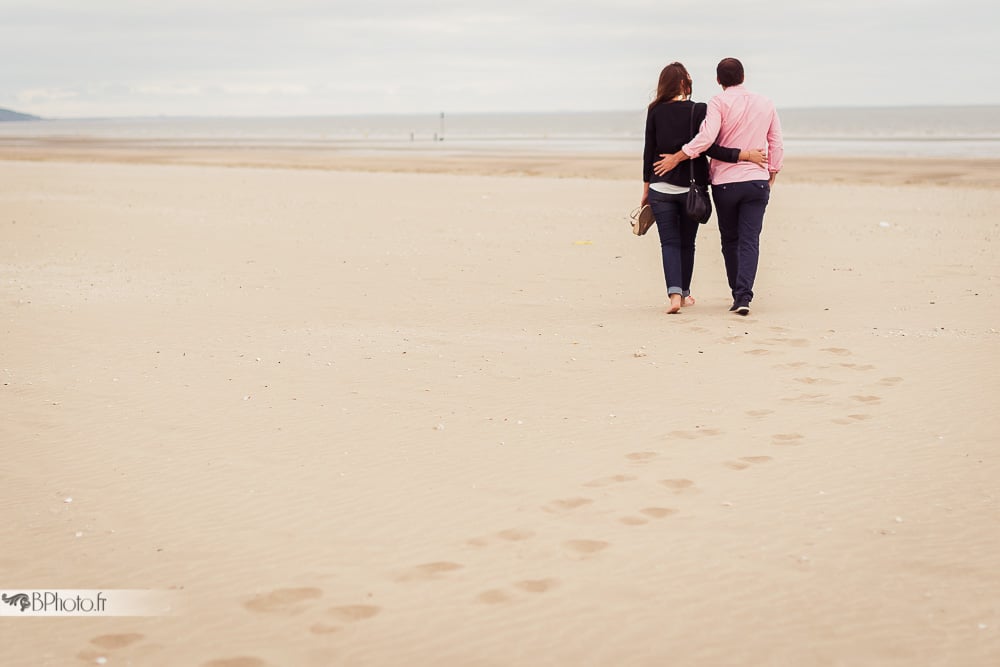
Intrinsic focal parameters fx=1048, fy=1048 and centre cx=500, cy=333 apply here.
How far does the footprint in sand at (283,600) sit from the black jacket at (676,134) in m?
4.99

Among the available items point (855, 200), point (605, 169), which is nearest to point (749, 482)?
point (855, 200)

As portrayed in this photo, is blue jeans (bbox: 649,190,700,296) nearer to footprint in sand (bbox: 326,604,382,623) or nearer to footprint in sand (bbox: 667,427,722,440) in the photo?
footprint in sand (bbox: 667,427,722,440)

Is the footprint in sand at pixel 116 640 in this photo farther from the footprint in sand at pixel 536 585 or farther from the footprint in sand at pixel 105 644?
the footprint in sand at pixel 536 585

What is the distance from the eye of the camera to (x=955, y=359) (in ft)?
22.6

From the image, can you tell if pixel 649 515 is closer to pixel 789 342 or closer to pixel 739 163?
pixel 789 342

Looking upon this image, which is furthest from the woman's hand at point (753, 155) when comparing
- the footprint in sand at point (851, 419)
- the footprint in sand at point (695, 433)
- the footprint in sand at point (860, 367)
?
the footprint in sand at point (695, 433)

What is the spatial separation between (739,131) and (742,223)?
2.34ft

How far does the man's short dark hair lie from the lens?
7914 millimetres

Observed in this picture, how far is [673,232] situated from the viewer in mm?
8234

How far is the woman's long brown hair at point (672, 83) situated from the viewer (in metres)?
7.89

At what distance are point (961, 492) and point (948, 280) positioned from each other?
634 centimetres

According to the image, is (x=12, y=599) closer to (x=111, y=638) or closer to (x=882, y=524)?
(x=111, y=638)

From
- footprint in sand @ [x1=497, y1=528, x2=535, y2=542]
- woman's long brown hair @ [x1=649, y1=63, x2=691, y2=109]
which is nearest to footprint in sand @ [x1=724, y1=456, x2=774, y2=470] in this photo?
footprint in sand @ [x1=497, y1=528, x2=535, y2=542]

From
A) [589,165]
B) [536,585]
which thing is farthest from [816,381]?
[589,165]
